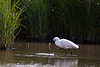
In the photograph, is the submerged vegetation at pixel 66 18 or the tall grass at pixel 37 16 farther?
the tall grass at pixel 37 16

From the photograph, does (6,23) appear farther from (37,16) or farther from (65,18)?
(65,18)

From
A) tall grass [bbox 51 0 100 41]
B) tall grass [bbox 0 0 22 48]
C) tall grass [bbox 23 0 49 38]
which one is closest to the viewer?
tall grass [bbox 0 0 22 48]

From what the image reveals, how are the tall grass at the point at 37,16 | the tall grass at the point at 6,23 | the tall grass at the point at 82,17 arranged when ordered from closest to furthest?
the tall grass at the point at 6,23, the tall grass at the point at 82,17, the tall grass at the point at 37,16

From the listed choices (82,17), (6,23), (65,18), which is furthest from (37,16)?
(6,23)

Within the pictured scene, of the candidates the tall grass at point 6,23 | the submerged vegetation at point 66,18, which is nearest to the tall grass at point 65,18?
the submerged vegetation at point 66,18

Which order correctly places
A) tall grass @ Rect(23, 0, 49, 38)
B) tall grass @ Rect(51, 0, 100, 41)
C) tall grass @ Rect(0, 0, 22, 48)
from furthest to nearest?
1. tall grass @ Rect(23, 0, 49, 38)
2. tall grass @ Rect(51, 0, 100, 41)
3. tall grass @ Rect(0, 0, 22, 48)

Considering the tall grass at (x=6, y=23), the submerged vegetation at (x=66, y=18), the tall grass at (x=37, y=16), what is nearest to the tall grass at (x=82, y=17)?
the submerged vegetation at (x=66, y=18)

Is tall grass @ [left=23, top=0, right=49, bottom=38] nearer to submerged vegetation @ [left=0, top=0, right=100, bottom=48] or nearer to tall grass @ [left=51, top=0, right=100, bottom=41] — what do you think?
submerged vegetation @ [left=0, top=0, right=100, bottom=48]

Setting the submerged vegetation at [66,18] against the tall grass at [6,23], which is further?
the submerged vegetation at [66,18]

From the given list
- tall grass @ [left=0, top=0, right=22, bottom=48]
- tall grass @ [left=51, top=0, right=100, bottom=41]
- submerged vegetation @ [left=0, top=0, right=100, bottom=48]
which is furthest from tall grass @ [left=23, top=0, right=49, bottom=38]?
tall grass @ [left=0, top=0, right=22, bottom=48]

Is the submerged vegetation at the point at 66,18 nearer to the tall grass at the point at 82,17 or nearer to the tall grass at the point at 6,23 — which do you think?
the tall grass at the point at 82,17

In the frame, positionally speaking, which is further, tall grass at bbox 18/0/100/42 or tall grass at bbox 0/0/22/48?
tall grass at bbox 18/0/100/42

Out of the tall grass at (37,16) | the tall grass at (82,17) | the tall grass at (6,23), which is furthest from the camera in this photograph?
the tall grass at (37,16)

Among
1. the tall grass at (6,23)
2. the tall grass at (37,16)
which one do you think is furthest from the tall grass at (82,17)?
the tall grass at (6,23)
